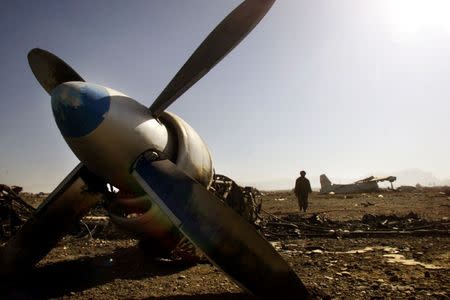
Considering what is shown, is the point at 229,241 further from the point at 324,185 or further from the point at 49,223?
the point at 324,185

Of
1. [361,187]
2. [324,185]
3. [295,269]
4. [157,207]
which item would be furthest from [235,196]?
[324,185]

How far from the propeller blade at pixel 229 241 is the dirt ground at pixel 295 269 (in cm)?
120

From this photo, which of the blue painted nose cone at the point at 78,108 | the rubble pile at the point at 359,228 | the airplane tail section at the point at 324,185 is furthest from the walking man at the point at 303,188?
the airplane tail section at the point at 324,185

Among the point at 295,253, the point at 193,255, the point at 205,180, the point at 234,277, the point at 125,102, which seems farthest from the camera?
the point at 295,253

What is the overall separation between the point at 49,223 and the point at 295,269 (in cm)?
450

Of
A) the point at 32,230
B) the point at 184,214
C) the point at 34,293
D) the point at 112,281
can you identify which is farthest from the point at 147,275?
the point at 184,214

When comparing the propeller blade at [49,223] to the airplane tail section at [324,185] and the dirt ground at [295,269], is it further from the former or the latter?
the airplane tail section at [324,185]

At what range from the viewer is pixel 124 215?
18.9ft

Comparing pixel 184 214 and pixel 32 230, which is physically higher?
pixel 184 214

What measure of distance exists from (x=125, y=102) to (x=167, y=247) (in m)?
2.61

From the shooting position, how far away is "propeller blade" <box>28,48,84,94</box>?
5680 mm

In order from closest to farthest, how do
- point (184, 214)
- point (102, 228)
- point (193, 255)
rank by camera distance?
point (184, 214) < point (193, 255) < point (102, 228)

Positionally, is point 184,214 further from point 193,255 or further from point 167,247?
point 193,255

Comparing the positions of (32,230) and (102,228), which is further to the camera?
(102,228)
